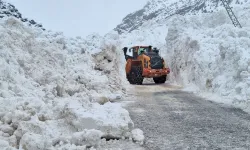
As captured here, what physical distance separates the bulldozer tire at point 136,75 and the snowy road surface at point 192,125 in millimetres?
10399

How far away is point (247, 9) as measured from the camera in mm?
23516

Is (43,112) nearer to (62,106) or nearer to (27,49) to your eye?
(62,106)

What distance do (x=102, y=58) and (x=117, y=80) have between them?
1.42 metres

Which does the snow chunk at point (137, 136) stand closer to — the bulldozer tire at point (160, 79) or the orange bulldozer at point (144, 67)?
the orange bulldozer at point (144, 67)

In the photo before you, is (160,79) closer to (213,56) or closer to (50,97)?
(213,56)

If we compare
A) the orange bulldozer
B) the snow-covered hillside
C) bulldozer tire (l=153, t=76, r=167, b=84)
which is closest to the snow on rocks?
the snow-covered hillside

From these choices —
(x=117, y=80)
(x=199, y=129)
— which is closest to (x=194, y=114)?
(x=199, y=129)

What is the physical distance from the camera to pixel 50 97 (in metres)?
8.84

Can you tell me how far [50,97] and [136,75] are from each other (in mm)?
12419

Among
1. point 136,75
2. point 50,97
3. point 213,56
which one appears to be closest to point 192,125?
point 50,97

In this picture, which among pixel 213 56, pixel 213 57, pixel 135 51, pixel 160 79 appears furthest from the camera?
pixel 135 51

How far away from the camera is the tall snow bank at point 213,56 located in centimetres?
1117

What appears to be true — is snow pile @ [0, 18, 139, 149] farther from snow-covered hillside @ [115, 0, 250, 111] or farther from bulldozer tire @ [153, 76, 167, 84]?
bulldozer tire @ [153, 76, 167, 84]

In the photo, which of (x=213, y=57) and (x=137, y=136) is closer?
(x=137, y=136)
